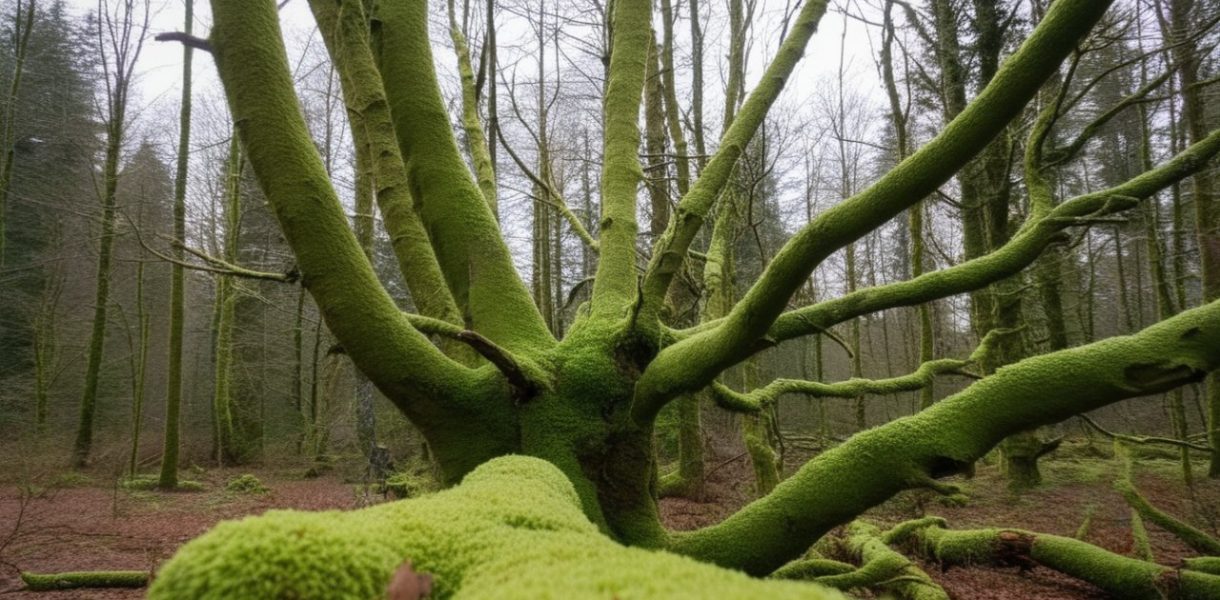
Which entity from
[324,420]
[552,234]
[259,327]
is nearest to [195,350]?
[259,327]

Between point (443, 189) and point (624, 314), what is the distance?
1.30 m

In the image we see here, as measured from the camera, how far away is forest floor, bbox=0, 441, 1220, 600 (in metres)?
5.27

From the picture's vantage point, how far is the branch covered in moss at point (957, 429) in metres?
2.25

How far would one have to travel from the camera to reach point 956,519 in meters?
7.77

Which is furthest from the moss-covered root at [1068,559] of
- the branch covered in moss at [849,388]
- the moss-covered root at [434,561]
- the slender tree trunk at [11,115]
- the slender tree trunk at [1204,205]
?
the slender tree trunk at [11,115]

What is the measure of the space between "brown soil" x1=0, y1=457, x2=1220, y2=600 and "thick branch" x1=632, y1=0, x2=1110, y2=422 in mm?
3856

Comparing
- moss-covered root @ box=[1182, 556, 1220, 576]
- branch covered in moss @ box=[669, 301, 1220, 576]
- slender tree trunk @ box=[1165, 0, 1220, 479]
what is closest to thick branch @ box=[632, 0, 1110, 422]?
branch covered in moss @ box=[669, 301, 1220, 576]

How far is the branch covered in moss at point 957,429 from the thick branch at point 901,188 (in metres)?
0.70

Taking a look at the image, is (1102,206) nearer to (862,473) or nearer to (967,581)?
(862,473)

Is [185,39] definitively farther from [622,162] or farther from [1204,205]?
[1204,205]

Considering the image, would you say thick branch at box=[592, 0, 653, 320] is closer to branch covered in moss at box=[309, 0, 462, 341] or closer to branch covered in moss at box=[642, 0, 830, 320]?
branch covered in moss at box=[642, 0, 830, 320]

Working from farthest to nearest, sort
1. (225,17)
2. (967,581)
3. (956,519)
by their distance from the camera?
(956,519) → (967,581) → (225,17)

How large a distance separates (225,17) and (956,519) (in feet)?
30.3

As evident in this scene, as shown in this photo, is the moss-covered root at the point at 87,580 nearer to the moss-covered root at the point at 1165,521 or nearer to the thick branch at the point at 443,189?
the thick branch at the point at 443,189
